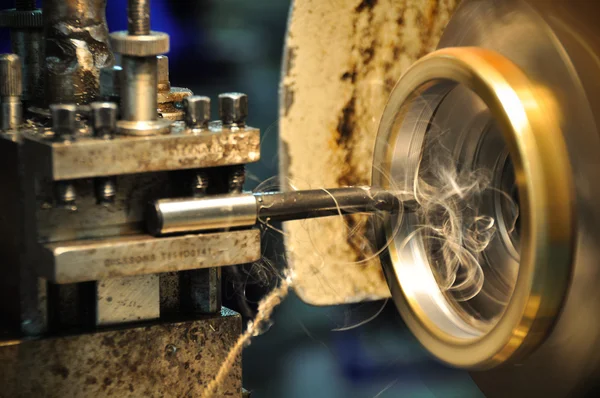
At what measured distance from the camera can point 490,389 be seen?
1508 millimetres

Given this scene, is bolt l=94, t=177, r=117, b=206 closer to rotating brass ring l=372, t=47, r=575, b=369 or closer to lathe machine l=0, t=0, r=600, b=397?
lathe machine l=0, t=0, r=600, b=397

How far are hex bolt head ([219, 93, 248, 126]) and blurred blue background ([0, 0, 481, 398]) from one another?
0.51m

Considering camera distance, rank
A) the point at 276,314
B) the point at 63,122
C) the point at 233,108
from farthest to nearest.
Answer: the point at 276,314, the point at 233,108, the point at 63,122

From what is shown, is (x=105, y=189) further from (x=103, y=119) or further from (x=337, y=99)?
(x=337, y=99)

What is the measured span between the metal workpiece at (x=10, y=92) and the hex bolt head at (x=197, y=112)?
0.75 ft

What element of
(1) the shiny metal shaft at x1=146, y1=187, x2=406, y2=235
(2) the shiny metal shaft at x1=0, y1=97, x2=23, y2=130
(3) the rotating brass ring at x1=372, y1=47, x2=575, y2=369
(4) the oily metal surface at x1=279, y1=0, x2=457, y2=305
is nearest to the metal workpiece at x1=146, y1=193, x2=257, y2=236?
(1) the shiny metal shaft at x1=146, y1=187, x2=406, y2=235

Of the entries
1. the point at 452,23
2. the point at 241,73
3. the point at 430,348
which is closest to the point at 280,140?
the point at 241,73

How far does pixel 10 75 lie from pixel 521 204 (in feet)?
2.29

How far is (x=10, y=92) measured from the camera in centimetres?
126

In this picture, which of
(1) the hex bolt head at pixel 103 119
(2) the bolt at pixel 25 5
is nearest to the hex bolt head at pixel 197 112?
(1) the hex bolt head at pixel 103 119

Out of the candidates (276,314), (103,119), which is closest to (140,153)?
(103,119)

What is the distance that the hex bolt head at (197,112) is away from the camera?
1.26 m

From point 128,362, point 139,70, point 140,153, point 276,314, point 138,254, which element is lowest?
point 276,314

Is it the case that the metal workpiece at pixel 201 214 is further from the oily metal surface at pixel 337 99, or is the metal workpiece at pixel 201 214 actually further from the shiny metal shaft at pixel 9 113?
the oily metal surface at pixel 337 99
